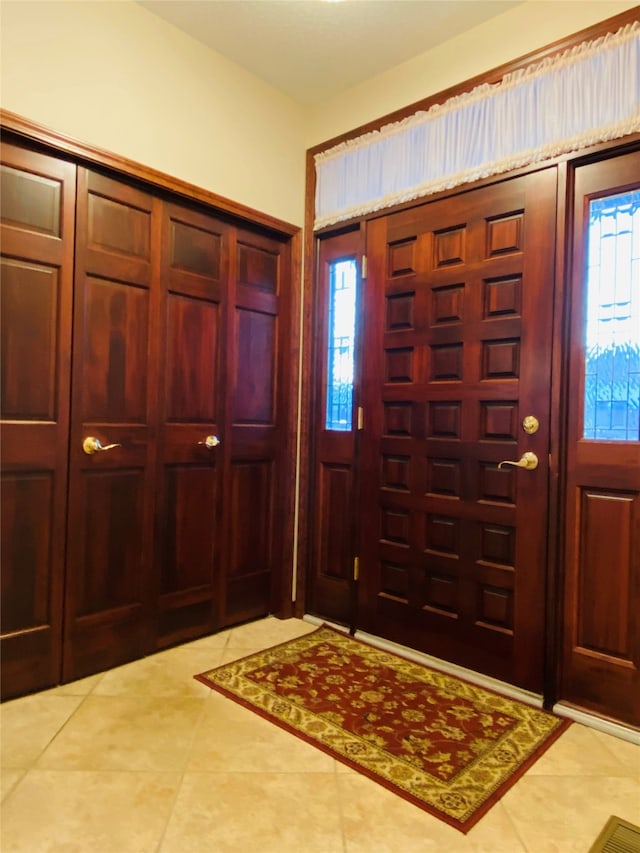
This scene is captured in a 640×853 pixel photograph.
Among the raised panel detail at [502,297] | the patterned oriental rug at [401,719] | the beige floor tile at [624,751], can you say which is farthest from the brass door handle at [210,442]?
the beige floor tile at [624,751]

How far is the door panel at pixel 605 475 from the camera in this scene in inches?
75.3

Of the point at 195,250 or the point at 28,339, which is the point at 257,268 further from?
the point at 28,339

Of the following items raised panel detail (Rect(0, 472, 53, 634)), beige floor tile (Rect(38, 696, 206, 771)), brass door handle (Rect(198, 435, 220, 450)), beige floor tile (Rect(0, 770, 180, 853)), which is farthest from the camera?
brass door handle (Rect(198, 435, 220, 450))

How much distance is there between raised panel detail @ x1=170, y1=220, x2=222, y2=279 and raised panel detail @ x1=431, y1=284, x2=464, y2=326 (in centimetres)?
104

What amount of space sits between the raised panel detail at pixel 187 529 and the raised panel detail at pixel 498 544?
1259 millimetres

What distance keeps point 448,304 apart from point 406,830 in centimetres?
189

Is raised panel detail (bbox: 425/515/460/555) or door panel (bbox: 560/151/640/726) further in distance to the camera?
raised panel detail (bbox: 425/515/460/555)

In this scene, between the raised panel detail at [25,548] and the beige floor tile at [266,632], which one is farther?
the beige floor tile at [266,632]

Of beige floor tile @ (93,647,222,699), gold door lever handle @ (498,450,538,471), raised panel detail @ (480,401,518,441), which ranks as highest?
raised panel detail @ (480,401,518,441)

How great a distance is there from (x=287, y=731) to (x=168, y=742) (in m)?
0.39

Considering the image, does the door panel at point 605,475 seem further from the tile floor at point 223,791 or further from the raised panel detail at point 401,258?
the raised panel detail at point 401,258

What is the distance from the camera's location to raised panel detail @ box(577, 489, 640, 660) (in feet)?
6.30

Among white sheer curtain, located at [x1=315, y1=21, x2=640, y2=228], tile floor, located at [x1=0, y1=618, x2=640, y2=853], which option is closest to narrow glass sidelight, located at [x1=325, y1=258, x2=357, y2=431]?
white sheer curtain, located at [x1=315, y1=21, x2=640, y2=228]

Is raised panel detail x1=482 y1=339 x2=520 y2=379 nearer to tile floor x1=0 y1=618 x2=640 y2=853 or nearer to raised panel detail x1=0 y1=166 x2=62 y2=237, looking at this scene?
tile floor x1=0 y1=618 x2=640 y2=853
